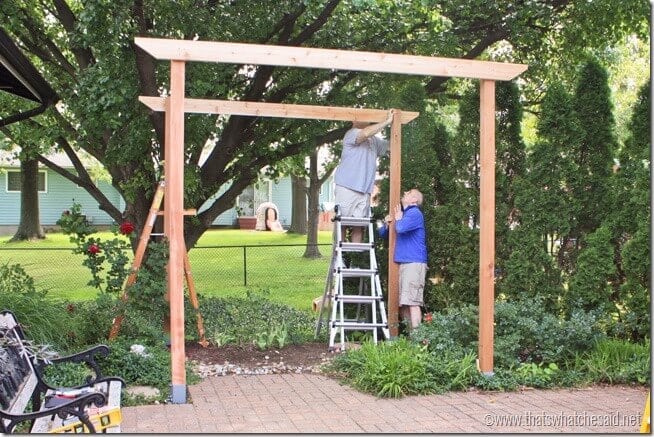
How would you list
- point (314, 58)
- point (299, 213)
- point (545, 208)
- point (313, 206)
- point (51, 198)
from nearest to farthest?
point (314, 58), point (545, 208), point (313, 206), point (299, 213), point (51, 198)

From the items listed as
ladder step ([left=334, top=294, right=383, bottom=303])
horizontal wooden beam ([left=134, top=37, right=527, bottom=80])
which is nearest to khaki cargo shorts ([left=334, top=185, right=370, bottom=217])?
ladder step ([left=334, top=294, right=383, bottom=303])

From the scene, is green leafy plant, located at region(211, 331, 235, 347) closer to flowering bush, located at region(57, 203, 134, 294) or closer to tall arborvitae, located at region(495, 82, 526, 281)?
flowering bush, located at region(57, 203, 134, 294)

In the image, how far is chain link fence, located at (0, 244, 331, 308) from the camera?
1367 cm

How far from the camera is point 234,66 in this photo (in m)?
10.6

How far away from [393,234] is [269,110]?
203 cm

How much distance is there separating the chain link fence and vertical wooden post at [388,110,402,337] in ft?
12.4

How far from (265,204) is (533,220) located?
2444cm

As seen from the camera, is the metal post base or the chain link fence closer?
the metal post base

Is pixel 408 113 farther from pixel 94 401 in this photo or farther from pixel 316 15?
pixel 94 401

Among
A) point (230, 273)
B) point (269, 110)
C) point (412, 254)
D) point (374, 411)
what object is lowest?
point (374, 411)

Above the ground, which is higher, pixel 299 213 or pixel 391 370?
pixel 299 213

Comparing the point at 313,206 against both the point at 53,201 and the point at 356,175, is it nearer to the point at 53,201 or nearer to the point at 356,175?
the point at 356,175

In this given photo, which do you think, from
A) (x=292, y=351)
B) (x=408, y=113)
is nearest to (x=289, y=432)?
(x=292, y=351)

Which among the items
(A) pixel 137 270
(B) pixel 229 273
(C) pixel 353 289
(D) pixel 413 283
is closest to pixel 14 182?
(B) pixel 229 273
